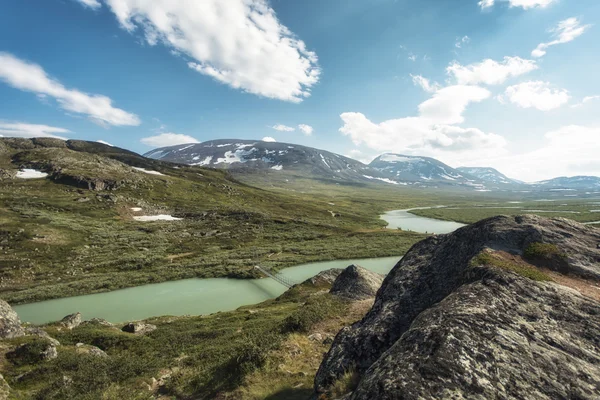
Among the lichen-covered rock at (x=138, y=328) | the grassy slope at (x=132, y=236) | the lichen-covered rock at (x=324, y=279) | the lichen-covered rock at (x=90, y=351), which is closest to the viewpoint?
the lichen-covered rock at (x=90, y=351)

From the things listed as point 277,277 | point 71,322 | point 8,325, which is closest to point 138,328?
point 71,322

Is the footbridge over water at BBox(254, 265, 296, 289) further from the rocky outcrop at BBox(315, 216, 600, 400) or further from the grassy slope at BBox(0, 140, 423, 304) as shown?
the rocky outcrop at BBox(315, 216, 600, 400)

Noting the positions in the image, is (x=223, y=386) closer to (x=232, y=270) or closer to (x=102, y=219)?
(x=232, y=270)

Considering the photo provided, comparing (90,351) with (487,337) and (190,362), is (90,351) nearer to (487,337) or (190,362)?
(190,362)

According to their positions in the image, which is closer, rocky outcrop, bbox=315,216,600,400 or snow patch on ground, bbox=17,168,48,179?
rocky outcrop, bbox=315,216,600,400

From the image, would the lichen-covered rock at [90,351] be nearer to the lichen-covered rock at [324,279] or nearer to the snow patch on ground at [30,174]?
the lichen-covered rock at [324,279]

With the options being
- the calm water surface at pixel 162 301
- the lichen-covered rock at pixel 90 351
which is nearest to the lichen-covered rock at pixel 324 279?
the calm water surface at pixel 162 301

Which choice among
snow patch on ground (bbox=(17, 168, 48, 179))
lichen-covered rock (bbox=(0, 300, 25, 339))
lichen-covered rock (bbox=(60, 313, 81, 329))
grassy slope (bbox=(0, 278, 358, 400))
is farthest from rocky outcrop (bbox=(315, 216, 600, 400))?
snow patch on ground (bbox=(17, 168, 48, 179))
